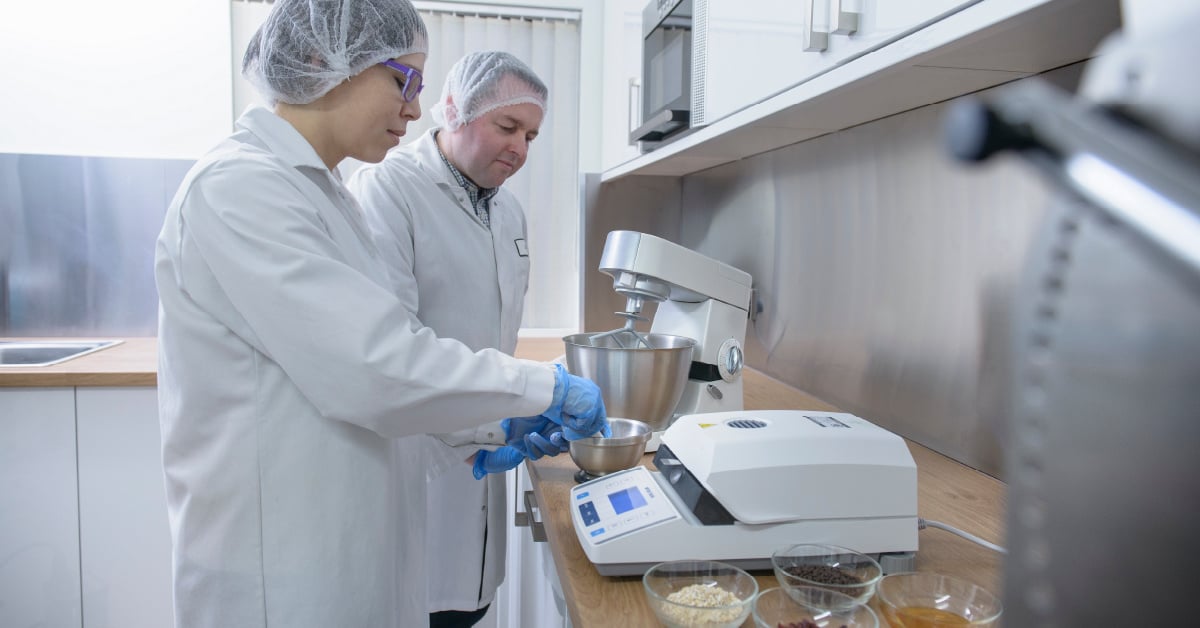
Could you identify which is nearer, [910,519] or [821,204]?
[910,519]

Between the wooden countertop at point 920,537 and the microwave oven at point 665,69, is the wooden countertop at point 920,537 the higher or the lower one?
the lower one

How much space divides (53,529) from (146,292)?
36.7 inches

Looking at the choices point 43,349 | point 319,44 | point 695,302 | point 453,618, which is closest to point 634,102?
point 695,302

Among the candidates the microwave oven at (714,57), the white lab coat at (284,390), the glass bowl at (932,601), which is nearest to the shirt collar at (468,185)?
the microwave oven at (714,57)

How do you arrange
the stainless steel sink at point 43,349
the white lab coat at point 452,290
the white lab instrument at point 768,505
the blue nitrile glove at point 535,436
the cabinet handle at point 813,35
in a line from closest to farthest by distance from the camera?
the white lab instrument at point 768,505 < the cabinet handle at point 813,35 < the blue nitrile glove at point 535,436 < the white lab coat at point 452,290 < the stainless steel sink at point 43,349

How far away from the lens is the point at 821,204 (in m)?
1.83

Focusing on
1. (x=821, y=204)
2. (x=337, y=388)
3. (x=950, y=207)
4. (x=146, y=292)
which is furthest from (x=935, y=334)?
(x=146, y=292)

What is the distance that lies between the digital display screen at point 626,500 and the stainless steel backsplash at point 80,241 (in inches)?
96.1

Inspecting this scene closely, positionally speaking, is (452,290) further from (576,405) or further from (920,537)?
(920,537)

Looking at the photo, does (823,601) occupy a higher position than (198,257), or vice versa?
(198,257)

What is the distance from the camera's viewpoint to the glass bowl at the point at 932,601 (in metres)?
0.76

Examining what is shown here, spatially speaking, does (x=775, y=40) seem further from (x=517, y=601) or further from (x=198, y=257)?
(x=517, y=601)

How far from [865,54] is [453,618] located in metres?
1.47

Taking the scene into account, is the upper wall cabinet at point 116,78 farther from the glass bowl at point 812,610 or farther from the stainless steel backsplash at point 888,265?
the glass bowl at point 812,610
